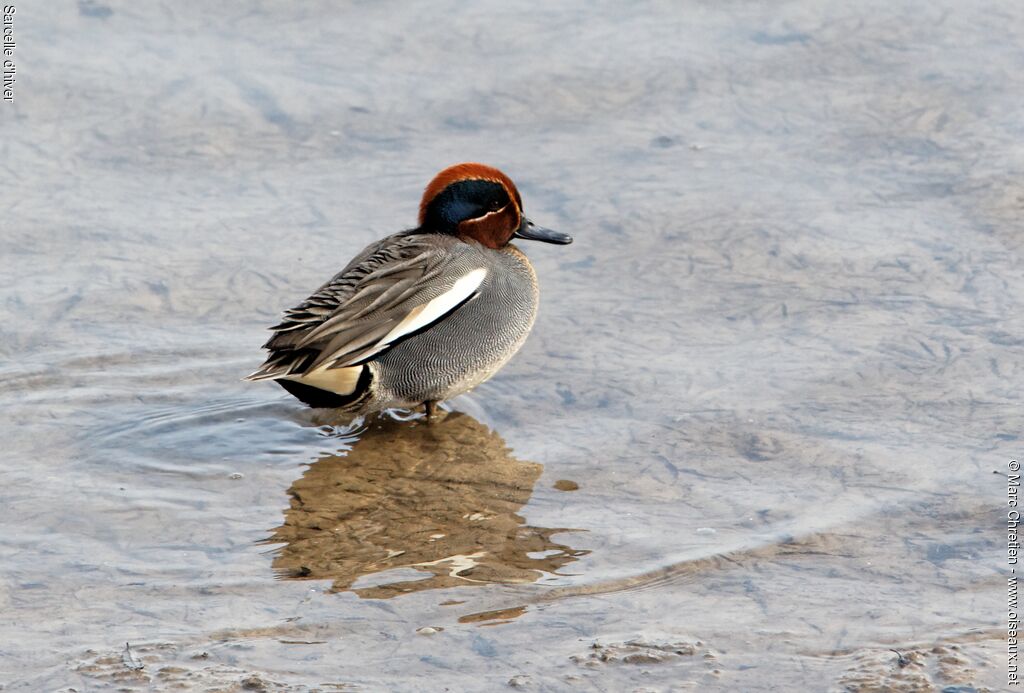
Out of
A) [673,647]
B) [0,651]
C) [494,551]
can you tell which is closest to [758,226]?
[494,551]

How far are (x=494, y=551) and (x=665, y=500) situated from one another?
868 mm

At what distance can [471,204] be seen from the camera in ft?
25.0

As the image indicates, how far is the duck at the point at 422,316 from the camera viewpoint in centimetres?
703

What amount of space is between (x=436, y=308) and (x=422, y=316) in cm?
9

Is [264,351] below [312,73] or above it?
below

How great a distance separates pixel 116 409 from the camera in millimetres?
7293

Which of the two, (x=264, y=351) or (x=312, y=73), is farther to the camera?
(x=312, y=73)

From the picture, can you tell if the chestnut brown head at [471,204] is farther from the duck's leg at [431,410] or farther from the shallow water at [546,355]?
the duck's leg at [431,410]

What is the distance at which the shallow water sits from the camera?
5.49m

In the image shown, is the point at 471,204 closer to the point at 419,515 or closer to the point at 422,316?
the point at 422,316

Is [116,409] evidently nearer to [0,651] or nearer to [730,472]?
[0,651]

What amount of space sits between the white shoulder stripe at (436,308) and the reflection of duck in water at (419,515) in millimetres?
573

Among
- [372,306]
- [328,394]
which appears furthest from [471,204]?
[328,394]

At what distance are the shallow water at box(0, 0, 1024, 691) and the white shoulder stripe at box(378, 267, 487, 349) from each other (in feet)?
1.89
